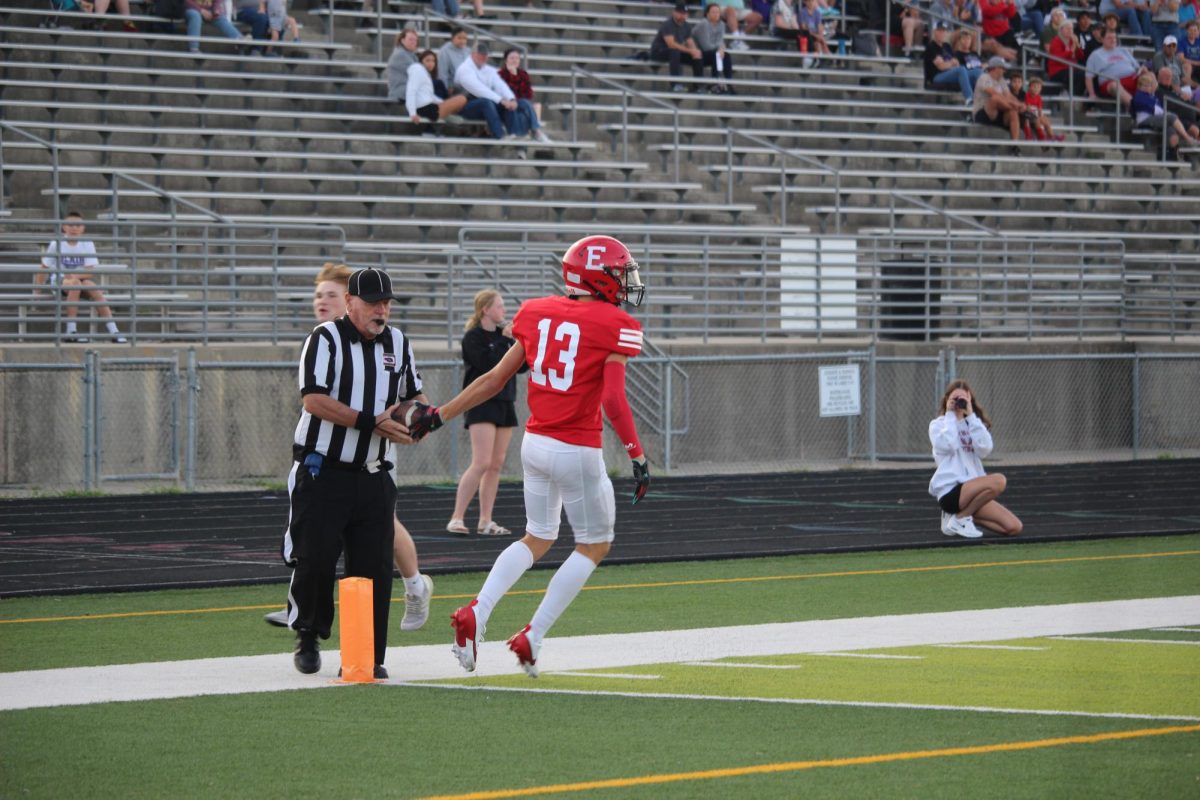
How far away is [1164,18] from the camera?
35156 mm

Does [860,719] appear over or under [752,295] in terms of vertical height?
under

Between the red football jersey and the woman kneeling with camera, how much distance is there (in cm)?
694

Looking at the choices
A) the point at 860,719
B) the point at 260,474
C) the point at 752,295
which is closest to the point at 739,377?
the point at 752,295

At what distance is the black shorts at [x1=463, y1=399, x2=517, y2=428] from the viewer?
47.8 feet

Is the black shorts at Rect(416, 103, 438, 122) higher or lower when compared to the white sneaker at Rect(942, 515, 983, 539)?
higher

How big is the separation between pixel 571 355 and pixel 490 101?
17.6m

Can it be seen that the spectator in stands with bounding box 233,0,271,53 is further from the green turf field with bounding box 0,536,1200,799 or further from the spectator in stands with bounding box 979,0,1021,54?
the green turf field with bounding box 0,536,1200,799

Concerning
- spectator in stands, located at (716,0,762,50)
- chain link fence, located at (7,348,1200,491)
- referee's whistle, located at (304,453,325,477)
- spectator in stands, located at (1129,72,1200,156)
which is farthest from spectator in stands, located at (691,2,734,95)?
referee's whistle, located at (304,453,325,477)

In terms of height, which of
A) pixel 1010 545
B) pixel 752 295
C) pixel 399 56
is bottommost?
pixel 1010 545

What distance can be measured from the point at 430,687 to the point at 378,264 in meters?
14.1

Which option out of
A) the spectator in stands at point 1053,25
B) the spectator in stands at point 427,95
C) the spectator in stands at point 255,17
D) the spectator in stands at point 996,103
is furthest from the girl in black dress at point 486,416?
the spectator in stands at point 1053,25

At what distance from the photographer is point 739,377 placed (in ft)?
74.3

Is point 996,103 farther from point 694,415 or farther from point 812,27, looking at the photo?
point 694,415

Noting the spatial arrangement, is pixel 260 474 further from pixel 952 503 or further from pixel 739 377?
pixel 952 503
